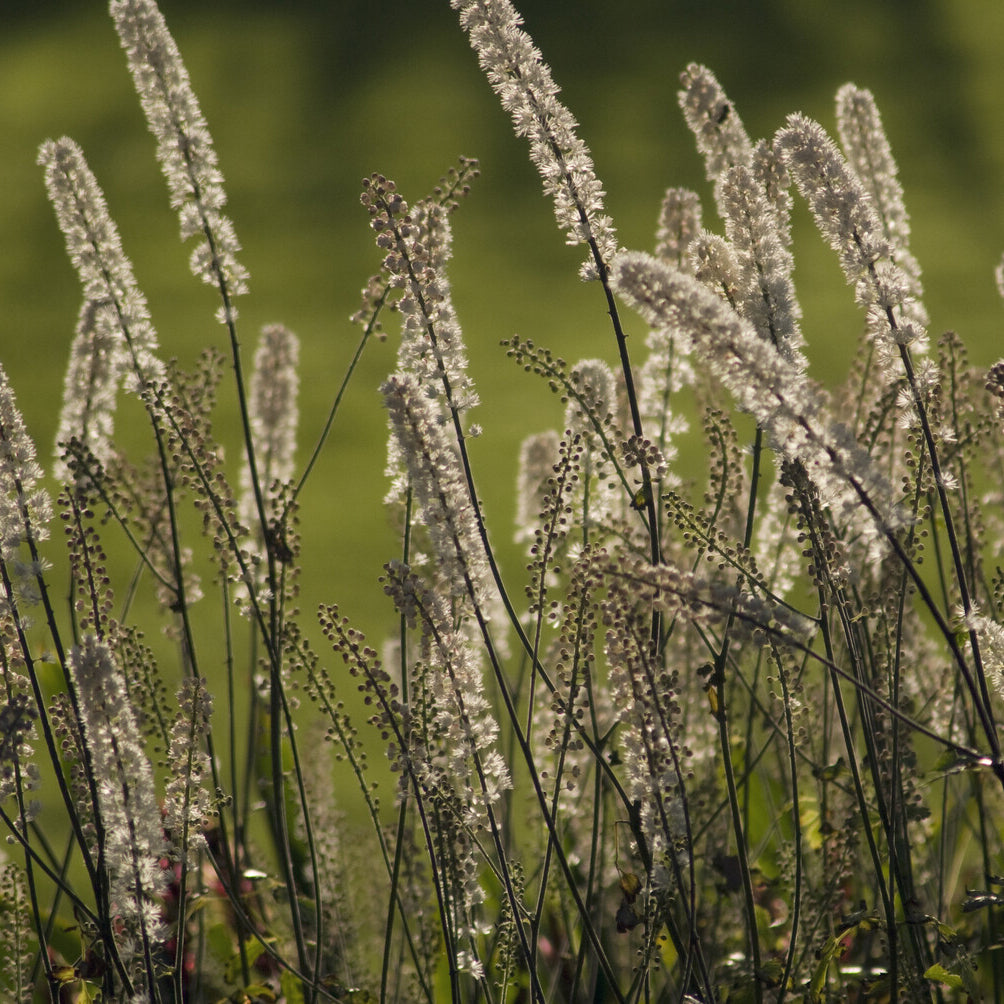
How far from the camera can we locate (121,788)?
62 cm

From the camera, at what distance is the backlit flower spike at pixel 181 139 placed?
846 mm

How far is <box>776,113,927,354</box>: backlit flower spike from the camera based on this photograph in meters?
0.66

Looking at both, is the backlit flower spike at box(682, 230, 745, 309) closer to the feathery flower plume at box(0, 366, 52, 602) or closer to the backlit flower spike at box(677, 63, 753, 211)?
the backlit flower spike at box(677, 63, 753, 211)

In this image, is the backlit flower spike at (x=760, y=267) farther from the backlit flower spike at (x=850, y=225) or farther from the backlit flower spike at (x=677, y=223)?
the backlit flower spike at (x=677, y=223)

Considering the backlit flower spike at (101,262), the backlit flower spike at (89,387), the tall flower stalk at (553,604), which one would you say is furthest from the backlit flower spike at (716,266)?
the backlit flower spike at (89,387)

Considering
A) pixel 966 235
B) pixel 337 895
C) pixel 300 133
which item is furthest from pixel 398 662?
pixel 966 235

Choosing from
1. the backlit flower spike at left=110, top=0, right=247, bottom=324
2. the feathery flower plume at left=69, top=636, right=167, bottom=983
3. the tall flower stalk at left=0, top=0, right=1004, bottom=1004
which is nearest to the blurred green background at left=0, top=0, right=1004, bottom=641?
the tall flower stalk at left=0, top=0, right=1004, bottom=1004

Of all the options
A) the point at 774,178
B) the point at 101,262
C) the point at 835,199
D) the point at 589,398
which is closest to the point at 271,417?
the point at 101,262

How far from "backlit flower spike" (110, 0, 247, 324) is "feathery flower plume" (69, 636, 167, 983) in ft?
1.10

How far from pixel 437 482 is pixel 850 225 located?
264 mm

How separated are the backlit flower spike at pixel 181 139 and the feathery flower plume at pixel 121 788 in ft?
1.10

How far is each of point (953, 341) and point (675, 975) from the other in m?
0.62

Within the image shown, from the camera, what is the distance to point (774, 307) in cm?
69

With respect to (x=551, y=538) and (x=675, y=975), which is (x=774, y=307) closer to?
(x=551, y=538)
